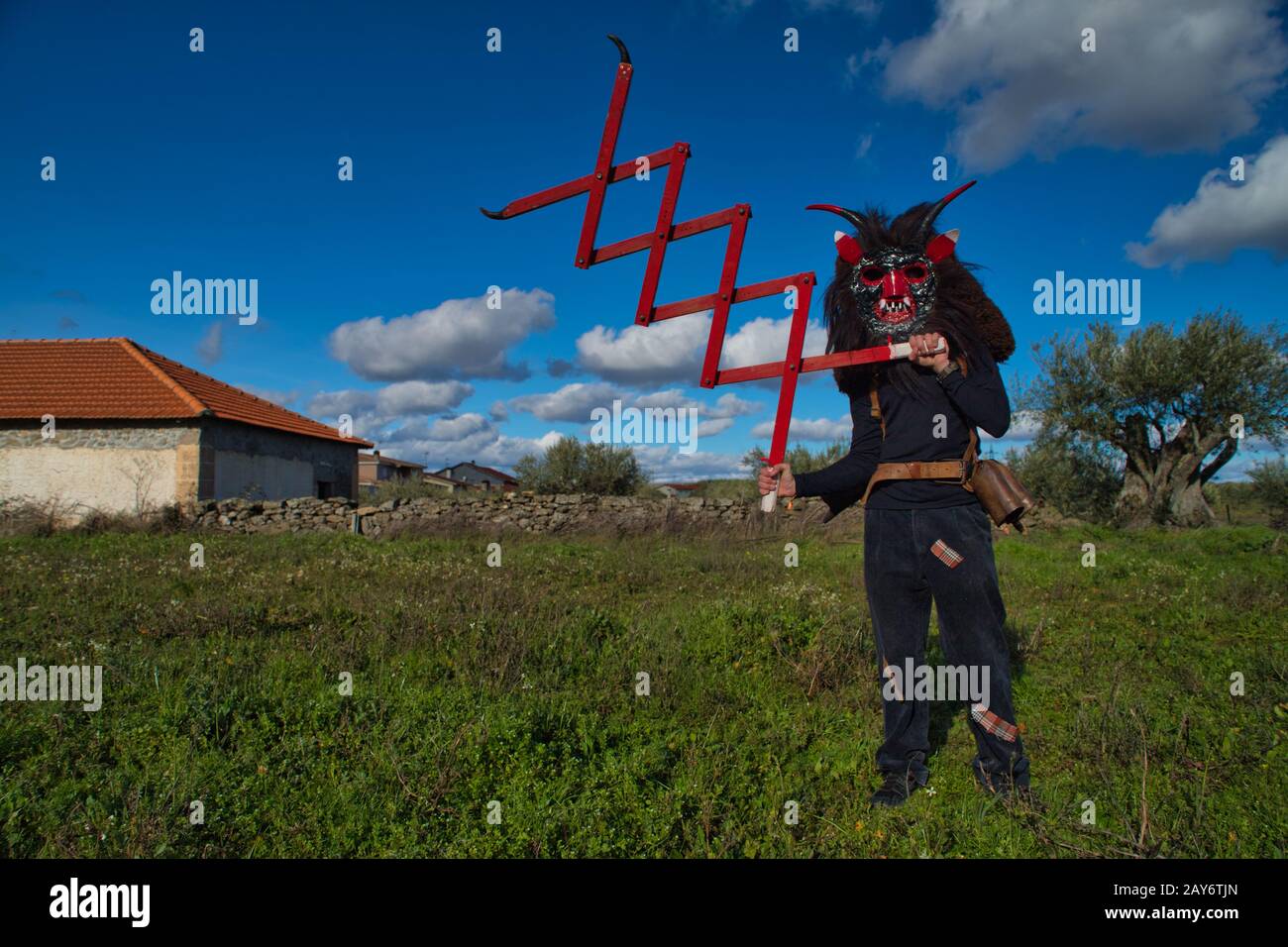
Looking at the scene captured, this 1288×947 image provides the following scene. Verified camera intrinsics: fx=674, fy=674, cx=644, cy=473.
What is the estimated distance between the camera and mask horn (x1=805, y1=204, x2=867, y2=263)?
10.2 feet

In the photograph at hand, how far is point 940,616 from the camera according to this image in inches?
127

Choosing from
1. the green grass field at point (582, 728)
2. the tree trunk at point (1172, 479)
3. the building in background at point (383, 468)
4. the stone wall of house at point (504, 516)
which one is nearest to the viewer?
the green grass field at point (582, 728)

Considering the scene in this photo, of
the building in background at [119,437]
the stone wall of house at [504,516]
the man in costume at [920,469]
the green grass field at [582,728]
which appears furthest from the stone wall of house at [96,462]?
the man in costume at [920,469]

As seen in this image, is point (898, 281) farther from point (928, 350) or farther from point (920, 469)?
point (920, 469)

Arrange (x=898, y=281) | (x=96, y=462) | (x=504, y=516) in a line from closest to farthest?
(x=898, y=281)
(x=504, y=516)
(x=96, y=462)

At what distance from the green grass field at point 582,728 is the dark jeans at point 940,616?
236mm

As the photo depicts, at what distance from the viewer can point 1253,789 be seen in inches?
131

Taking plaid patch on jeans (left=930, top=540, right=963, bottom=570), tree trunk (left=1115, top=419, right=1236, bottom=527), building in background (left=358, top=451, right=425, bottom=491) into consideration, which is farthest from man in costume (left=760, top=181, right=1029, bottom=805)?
building in background (left=358, top=451, right=425, bottom=491)

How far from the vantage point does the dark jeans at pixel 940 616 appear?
310 cm

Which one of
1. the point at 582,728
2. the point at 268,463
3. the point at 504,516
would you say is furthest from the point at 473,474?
the point at 582,728

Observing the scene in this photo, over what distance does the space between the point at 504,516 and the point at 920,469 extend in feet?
44.4

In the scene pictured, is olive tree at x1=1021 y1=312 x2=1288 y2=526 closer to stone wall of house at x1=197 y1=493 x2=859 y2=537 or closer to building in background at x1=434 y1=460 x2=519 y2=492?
stone wall of house at x1=197 y1=493 x2=859 y2=537

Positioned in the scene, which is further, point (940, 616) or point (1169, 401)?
point (1169, 401)

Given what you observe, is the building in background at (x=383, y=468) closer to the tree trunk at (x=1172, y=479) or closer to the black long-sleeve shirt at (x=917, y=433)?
the tree trunk at (x=1172, y=479)
